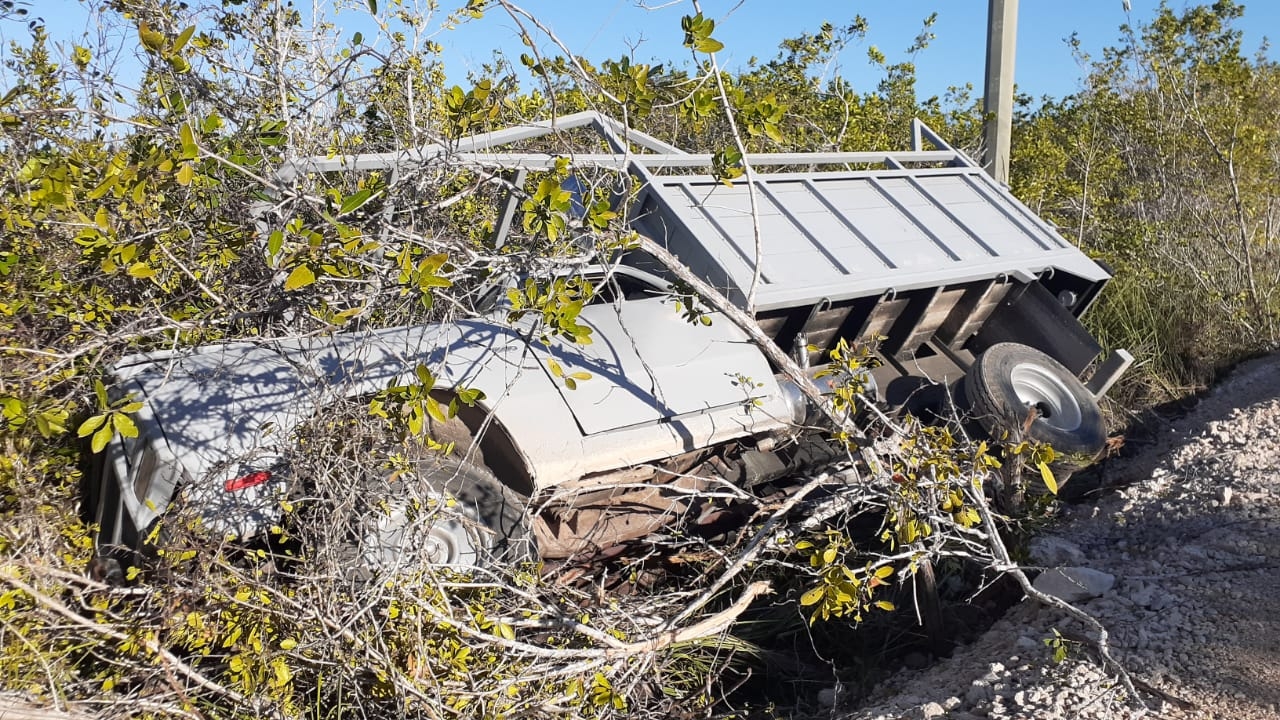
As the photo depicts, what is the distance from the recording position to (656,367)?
4.13 metres

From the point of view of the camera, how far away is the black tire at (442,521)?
3041 millimetres

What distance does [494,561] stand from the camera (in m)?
3.25

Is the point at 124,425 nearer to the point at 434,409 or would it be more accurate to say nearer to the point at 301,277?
the point at 301,277

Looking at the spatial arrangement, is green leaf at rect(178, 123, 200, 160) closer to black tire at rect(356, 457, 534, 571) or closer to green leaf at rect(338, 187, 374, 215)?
green leaf at rect(338, 187, 374, 215)

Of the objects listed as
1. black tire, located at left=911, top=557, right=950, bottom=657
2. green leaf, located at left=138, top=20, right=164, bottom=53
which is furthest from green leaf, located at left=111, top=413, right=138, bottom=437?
black tire, located at left=911, top=557, right=950, bottom=657

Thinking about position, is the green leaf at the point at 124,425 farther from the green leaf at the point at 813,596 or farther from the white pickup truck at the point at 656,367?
the green leaf at the point at 813,596

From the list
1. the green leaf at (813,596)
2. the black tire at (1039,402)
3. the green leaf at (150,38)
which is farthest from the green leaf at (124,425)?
the black tire at (1039,402)

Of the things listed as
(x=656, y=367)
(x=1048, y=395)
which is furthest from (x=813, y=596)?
(x=1048, y=395)

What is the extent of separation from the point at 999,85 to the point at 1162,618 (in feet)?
20.9

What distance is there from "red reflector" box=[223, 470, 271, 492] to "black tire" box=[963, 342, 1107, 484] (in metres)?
3.76

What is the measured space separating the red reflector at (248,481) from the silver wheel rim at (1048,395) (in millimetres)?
4287

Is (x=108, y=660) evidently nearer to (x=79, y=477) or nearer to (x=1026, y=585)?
(x=79, y=477)

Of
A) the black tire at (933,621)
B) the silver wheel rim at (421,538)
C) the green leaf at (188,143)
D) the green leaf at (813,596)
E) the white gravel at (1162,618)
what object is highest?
the green leaf at (188,143)

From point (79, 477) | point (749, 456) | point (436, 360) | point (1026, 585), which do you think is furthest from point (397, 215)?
point (1026, 585)
